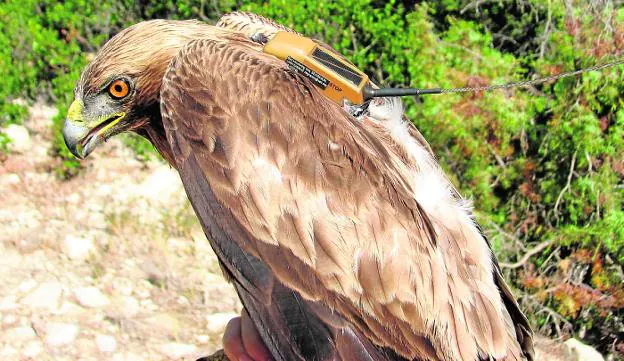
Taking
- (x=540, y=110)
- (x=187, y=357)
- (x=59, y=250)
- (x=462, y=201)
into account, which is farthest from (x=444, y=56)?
(x=59, y=250)

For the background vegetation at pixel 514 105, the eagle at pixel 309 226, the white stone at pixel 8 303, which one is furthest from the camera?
the background vegetation at pixel 514 105

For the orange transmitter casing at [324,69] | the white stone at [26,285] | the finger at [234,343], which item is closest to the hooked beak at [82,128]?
the orange transmitter casing at [324,69]

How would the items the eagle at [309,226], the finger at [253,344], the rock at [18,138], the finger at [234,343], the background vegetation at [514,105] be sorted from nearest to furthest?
1. the eagle at [309,226]
2. the finger at [253,344]
3. the finger at [234,343]
4. the background vegetation at [514,105]
5. the rock at [18,138]

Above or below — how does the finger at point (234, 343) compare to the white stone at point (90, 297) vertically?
above

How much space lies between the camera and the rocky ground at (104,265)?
448 cm

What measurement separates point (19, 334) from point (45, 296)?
40 centimetres

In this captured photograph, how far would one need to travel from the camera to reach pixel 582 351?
4629mm

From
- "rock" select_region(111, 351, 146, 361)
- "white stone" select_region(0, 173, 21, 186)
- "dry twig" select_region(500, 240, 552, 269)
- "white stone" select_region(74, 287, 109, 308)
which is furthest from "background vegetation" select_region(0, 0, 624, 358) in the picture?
"rock" select_region(111, 351, 146, 361)

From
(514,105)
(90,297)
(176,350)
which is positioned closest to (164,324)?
(176,350)

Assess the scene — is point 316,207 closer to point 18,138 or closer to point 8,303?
point 8,303

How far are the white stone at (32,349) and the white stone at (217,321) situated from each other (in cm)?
121

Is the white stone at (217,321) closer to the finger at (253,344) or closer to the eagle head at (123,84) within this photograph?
the finger at (253,344)

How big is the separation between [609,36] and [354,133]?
3029 mm

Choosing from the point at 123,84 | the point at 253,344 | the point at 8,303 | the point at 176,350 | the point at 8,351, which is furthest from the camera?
the point at 8,303
